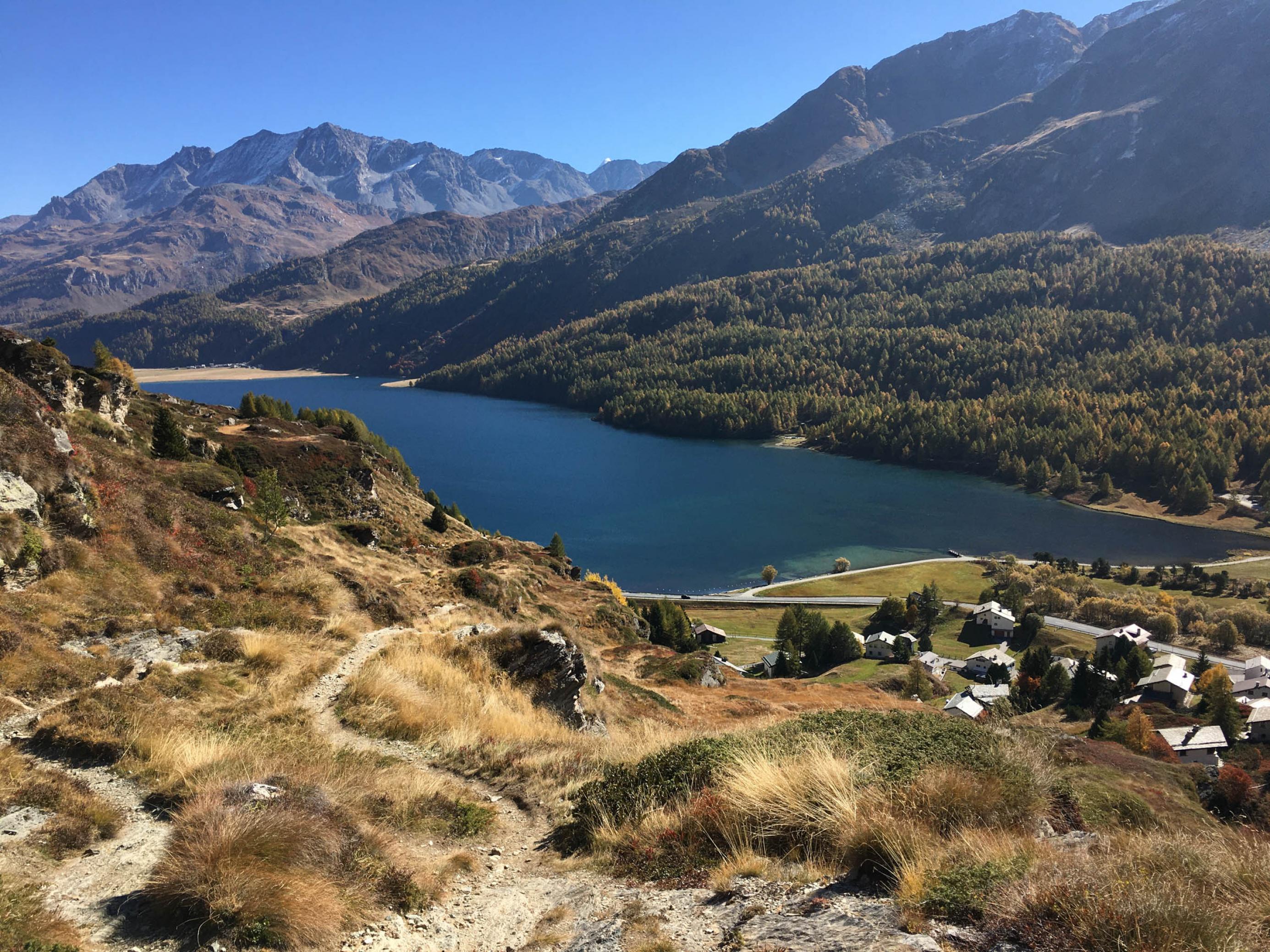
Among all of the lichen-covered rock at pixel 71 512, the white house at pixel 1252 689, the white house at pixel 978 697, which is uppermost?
the lichen-covered rock at pixel 71 512

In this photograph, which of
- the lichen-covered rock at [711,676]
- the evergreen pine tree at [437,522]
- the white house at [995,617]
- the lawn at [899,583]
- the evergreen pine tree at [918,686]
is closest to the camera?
the lichen-covered rock at [711,676]

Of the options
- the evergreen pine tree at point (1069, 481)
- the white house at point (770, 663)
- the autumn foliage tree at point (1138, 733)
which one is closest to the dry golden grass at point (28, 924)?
the autumn foliage tree at point (1138, 733)

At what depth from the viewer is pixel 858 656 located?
76.5 metres

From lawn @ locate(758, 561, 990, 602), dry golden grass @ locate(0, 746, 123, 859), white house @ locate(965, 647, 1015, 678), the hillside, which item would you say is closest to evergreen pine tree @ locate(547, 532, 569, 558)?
lawn @ locate(758, 561, 990, 602)

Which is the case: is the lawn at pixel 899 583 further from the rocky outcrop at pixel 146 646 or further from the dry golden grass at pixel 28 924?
the dry golden grass at pixel 28 924

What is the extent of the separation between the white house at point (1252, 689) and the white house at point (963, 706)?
2418 centimetres

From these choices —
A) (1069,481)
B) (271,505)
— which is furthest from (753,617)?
(1069,481)

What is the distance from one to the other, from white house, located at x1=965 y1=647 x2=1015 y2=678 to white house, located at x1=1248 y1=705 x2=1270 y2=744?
20.2m

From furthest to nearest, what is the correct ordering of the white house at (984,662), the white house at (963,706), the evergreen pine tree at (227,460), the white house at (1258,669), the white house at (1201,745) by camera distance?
the white house at (984,662) < the white house at (1258,669) < the white house at (963,706) < the white house at (1201,745) < the evergreen pine tree at (227,460)

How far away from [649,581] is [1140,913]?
92.5 m

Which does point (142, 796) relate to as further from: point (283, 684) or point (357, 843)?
point (283, 684)

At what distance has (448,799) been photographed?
10.9 metres

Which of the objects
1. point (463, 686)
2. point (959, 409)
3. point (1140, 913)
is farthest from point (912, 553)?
point (1140, 913)

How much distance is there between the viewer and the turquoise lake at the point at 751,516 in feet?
353
